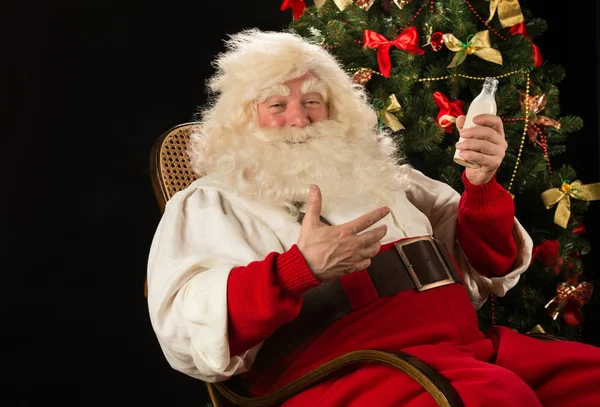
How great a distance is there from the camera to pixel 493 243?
8.72ft

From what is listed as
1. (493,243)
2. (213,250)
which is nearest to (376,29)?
(493,243)

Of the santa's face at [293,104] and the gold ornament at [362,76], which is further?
the gold ornament at [362,76]

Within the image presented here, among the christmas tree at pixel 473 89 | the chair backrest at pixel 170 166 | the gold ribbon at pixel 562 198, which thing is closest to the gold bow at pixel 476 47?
the christmas tree at pixel 473 89

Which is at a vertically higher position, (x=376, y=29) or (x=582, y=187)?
(x=376, y=29)

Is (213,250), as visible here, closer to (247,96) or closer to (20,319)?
(247,96)

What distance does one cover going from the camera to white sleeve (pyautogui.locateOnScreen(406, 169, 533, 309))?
2.75m

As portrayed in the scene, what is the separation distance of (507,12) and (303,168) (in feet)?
4.50

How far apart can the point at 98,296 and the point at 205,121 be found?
1186 millimetres

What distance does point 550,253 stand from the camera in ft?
11.2

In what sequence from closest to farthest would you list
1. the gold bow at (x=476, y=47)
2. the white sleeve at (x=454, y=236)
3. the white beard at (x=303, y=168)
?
the white beard at (x=303, y=168), the white sleeve at (x=454, y=236), the gold bow at (x=476, y=47)

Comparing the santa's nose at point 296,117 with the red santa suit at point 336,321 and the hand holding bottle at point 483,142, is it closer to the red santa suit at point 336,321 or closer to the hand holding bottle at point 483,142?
the red santa suit at point 336,321

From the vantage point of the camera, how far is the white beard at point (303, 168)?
2.46 metres

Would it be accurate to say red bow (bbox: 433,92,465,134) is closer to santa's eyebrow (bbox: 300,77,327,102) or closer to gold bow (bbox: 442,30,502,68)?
gold bow (bbox: 442,30,502,68)

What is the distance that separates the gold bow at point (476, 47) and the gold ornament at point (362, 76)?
0.35 meters
